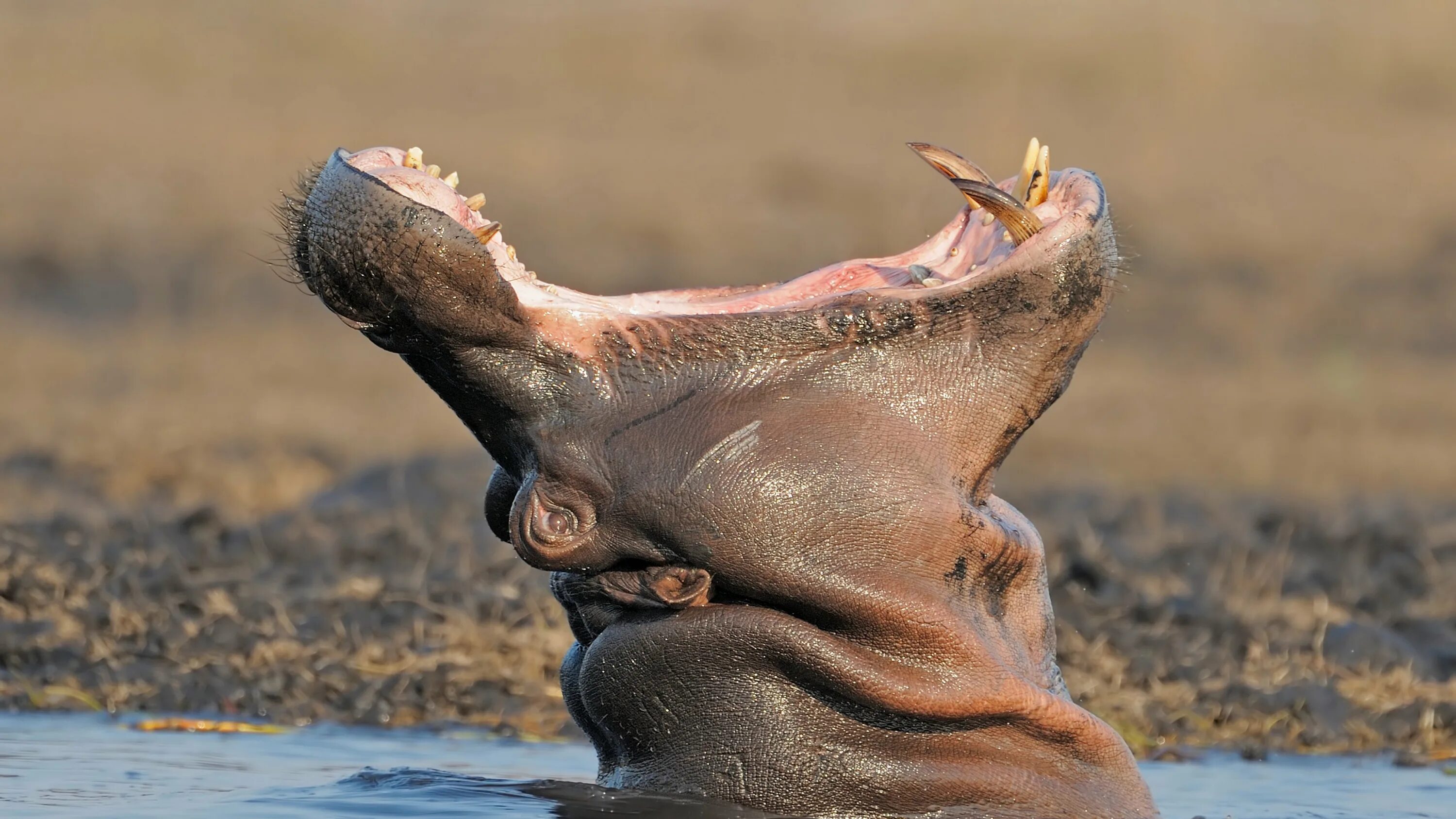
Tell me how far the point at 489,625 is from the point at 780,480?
4272mm

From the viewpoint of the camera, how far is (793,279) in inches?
182

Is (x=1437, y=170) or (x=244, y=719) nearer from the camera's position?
(x=244, y=719)

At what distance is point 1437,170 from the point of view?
23797 millimetres

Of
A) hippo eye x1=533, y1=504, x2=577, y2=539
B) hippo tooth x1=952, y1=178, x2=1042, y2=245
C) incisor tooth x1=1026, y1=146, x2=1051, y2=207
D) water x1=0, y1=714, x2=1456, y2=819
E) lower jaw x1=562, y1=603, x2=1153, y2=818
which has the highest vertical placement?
incisor tooth x1=1026, y1=146, x2=1051, y2=207

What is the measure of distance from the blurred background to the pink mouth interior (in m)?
8.04

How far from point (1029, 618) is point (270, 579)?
5.25 metres

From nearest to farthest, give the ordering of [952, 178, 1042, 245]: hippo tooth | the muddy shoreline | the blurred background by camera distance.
→ [952, 178, 1042, 245]: hippo tooth, the muddy shoreline, the blurred background

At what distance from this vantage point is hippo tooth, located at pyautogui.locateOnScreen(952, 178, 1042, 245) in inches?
173

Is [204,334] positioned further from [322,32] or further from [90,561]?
[90,561]

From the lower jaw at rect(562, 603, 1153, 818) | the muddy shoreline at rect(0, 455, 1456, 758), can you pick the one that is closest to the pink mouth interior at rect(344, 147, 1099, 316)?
the lower jaw at rect(562, 603, 1153, 818)

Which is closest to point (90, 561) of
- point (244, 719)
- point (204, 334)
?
point (244, 719)

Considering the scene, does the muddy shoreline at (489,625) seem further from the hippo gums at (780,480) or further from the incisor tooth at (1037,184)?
the incisor tooth at (1037,184)

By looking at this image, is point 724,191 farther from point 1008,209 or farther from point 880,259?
point 1008,209

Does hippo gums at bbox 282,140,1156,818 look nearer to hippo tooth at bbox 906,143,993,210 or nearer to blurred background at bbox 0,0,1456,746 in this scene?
hippo tooth at bbox 906,143,993,210
